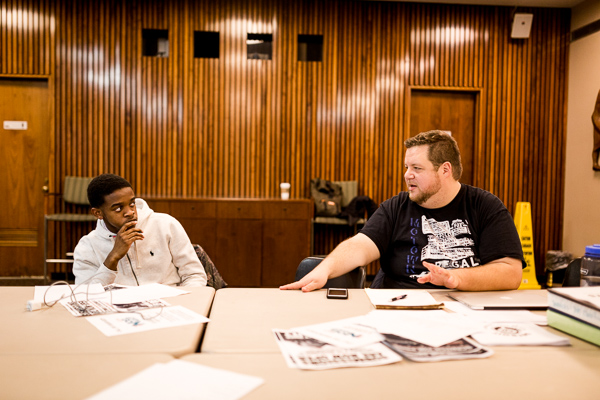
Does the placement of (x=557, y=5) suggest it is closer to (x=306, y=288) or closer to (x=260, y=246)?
(x=260, y=246)

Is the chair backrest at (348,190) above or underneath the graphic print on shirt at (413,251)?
above

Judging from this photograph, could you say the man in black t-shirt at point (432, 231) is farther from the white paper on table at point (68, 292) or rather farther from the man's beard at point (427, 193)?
the white paper on table at point (68, 292)

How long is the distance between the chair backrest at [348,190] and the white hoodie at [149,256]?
3.79 m

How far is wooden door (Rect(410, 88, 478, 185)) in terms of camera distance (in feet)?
21.6

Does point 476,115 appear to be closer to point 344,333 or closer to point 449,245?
point 449,245

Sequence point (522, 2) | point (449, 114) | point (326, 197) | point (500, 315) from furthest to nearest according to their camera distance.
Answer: point (449, 114) → point (522, 2) → point (326, 197) → point (500, 315)

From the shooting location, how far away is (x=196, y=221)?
5.74 m

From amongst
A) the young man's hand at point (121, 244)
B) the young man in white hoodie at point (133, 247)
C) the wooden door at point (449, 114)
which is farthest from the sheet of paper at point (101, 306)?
the wooden door at point (449, 114)

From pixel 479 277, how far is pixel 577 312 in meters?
0.61

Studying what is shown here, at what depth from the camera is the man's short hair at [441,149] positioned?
248cm

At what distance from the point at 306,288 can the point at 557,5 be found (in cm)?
631

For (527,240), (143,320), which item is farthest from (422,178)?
(527,240)

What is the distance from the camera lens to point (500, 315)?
5.39ft

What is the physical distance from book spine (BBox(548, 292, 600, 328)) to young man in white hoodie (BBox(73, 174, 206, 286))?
1692 millimetres
